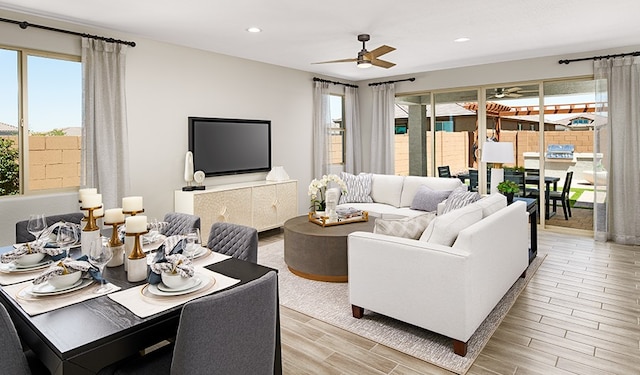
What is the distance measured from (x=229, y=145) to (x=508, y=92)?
430 centimetres

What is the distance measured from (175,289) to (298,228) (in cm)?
238

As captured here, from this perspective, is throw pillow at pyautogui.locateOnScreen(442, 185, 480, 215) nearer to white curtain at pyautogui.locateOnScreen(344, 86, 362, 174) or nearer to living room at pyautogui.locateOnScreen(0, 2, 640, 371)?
living room at pyautogui.locateOnScreen(0, 2, 640, 371)

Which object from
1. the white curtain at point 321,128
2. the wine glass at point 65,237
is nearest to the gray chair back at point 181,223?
the wine glass at point 65,237

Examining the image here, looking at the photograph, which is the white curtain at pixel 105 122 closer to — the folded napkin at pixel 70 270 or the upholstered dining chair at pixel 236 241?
the upholstered dining chair at pixel 236 241

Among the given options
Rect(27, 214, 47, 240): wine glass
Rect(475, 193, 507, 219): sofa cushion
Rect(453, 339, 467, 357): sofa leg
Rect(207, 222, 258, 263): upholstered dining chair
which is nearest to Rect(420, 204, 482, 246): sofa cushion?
Rect(475, 193, 507, 219): sofa cushion

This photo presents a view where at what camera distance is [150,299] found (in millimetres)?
1658

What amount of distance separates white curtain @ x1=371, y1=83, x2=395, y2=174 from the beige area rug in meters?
3.68

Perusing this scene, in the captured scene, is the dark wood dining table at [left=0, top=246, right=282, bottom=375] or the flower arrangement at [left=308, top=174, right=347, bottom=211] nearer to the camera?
the dark wood dining table at [left=0, top=246, right=282, bottom=375]

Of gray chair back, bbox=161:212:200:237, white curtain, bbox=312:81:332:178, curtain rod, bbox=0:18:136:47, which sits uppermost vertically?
curtain rod, bbox=0:18:136:47

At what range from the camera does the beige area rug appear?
2.50 meters

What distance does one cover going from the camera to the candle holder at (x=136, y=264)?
6.16ft

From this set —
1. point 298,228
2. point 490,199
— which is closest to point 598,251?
point 490,199

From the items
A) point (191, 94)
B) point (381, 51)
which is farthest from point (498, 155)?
point (191, 94)

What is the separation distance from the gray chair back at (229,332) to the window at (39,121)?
3.44 meters
